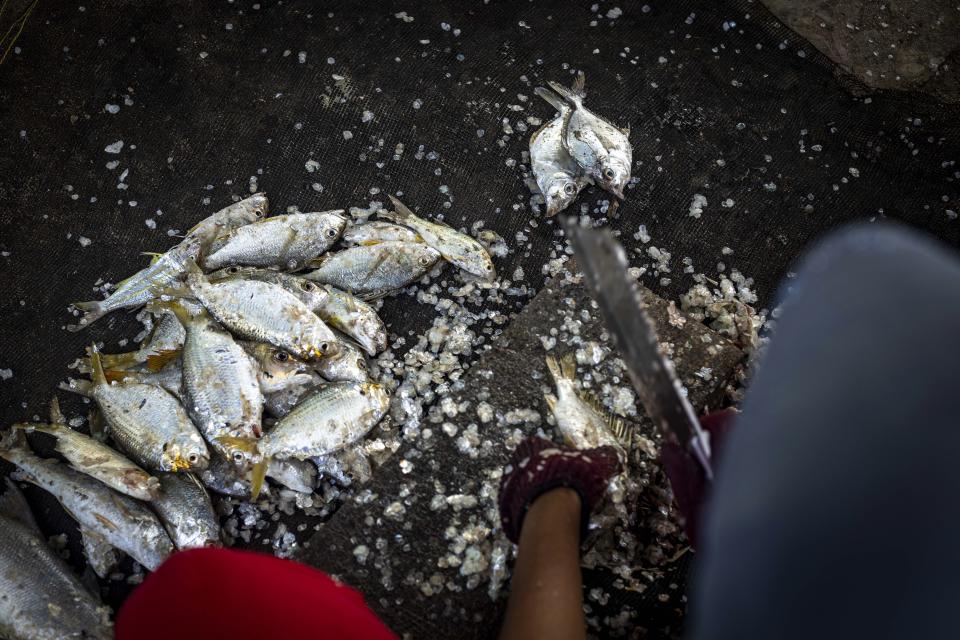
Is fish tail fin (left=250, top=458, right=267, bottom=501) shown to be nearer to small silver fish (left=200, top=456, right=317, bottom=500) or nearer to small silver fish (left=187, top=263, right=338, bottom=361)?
small silver fish (left=200, top=456, right=317, bottom=500)

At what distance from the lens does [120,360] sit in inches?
96.6

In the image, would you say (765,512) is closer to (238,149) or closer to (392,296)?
(392,296)

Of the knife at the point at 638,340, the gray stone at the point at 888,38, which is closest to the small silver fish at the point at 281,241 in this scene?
the knife at the point at 638,340

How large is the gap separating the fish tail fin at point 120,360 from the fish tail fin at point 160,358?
0.07 metres

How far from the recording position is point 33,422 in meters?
2.46

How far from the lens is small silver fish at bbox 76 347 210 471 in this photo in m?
2.25

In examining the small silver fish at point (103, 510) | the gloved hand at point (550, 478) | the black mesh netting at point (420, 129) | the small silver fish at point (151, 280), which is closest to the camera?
the gloved hand at point (550, 478)

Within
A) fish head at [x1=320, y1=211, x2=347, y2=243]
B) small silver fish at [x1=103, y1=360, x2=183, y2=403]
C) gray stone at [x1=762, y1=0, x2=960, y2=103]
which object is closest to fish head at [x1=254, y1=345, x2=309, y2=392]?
small silver fish at [x1=103, y1=360, x2=183, y2=403]

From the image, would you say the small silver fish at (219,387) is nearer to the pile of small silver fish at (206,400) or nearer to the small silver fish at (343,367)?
the pile of small silver fish at (206,400)

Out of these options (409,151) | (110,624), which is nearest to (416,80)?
(409,151)

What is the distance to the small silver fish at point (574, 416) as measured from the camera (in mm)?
2225

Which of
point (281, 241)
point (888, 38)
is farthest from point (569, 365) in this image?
point (888, 38)

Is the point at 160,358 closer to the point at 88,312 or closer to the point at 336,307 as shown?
the point at 88,312

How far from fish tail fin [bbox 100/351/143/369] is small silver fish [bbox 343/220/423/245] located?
Answer: 894mm
